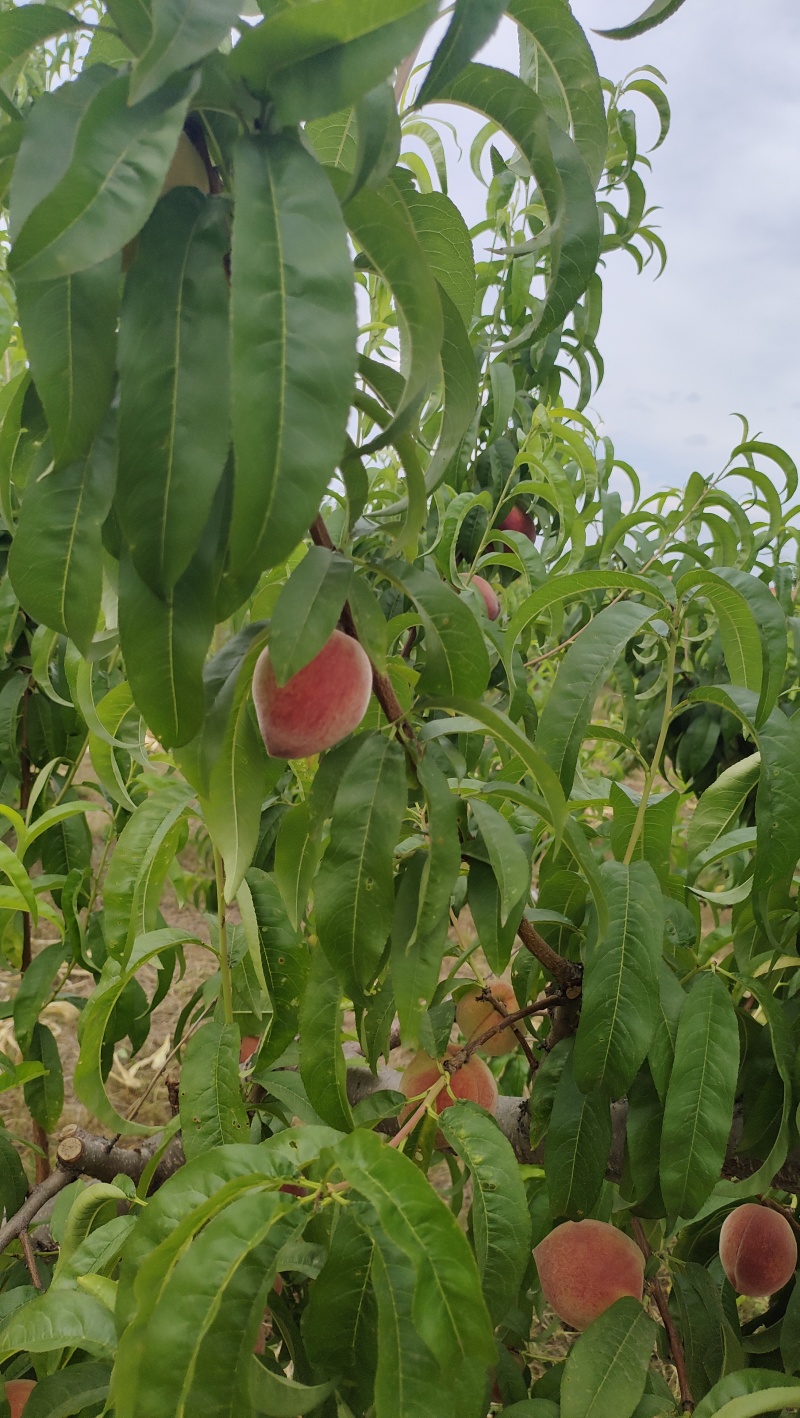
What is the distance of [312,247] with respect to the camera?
314mm

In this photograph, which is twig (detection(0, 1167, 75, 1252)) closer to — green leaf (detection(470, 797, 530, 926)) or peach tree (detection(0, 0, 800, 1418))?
peach tree (detection(0, 0, 800, 1418))

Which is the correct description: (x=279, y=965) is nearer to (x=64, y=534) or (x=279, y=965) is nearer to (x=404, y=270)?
(x=64, y=534)

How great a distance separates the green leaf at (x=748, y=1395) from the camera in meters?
0.53

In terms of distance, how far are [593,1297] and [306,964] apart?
0.37 m

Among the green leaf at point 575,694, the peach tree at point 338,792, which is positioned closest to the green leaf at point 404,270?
the peach tree at point 338,792

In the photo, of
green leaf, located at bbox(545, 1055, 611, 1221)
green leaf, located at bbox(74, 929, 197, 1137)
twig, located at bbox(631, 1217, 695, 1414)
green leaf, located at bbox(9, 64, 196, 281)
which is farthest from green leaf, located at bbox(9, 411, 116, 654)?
twig, located at bbox(631, 1217, 695, 1414)

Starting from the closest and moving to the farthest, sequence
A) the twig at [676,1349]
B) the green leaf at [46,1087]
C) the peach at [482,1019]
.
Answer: the twig at [676,1349] < the peach at [482,1019] < the green leaf at [46,1087]

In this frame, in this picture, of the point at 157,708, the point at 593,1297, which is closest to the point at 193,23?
the point at 157,708

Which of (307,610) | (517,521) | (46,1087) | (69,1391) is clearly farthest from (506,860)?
(517,521)

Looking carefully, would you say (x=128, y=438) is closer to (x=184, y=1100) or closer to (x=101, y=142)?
(x=101, y=142)

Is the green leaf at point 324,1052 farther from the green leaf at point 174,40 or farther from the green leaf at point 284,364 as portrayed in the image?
the green leaf at point 174,40

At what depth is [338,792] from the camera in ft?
1.62

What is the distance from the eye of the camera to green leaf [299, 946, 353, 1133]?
0.56 meters

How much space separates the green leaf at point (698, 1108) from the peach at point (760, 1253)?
241mm
